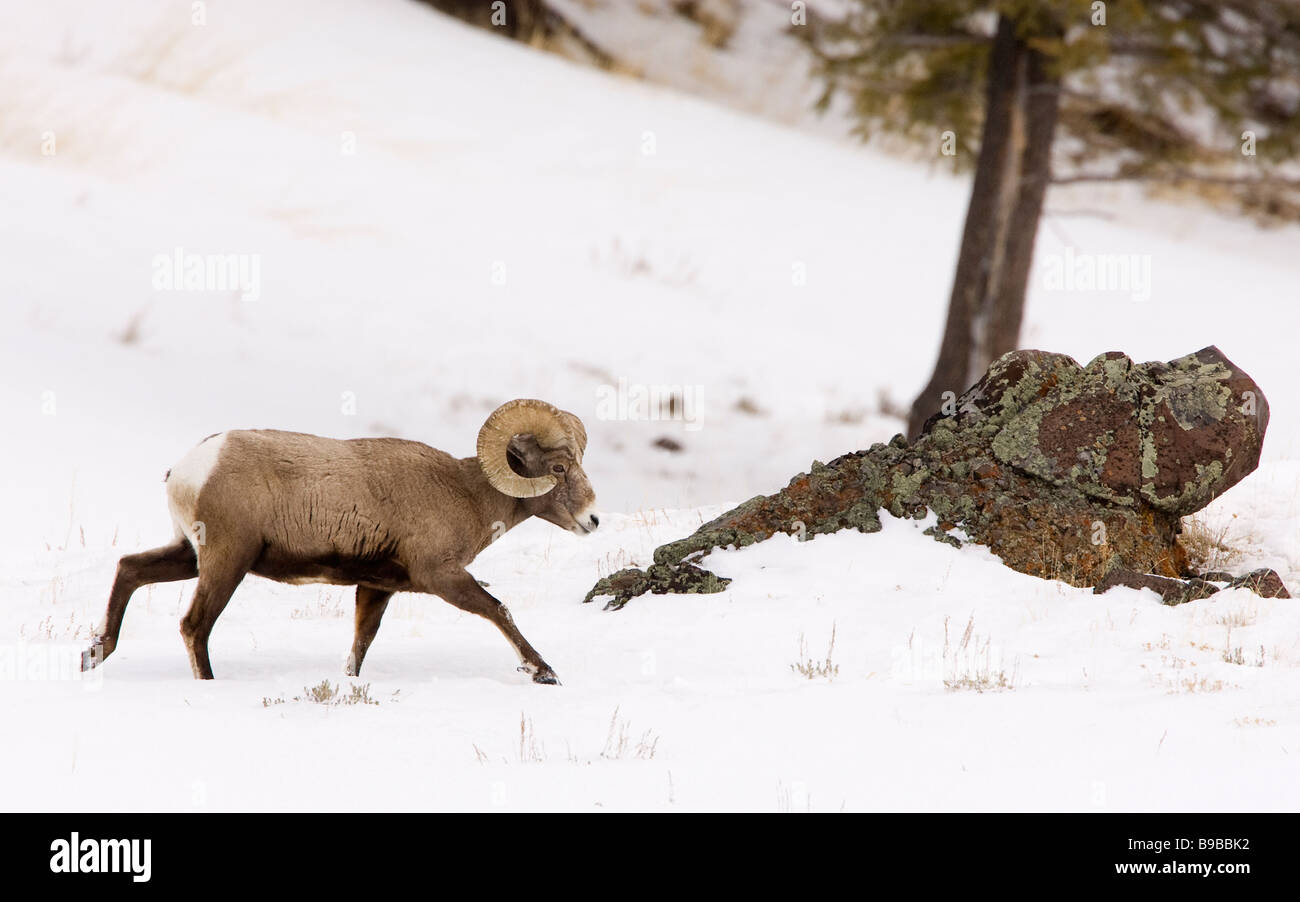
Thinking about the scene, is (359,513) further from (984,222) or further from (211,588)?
(984,222)

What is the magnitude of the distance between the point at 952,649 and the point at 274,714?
335 cm

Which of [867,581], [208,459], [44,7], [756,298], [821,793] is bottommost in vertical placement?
[821,793]

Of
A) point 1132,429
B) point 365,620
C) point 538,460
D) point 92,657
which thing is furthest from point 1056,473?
point 92,657

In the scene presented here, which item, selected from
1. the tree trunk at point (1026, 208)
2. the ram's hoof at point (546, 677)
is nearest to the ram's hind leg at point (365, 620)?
the ram's hoof at point (546, 677)

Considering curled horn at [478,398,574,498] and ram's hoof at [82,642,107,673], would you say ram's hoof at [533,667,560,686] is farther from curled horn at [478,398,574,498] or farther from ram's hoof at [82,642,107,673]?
ram's hoof at [82,642,107,673]

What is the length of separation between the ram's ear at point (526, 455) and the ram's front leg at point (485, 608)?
0.63 meters

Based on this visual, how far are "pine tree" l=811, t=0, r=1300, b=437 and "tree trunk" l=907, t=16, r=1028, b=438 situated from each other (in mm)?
13

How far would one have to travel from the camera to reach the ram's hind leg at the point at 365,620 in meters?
7.38

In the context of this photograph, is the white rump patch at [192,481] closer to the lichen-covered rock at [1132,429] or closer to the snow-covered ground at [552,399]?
the snow-covered ground at [552,399]

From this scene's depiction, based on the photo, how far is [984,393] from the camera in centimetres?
952

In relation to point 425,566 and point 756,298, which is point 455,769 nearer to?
point 425,566

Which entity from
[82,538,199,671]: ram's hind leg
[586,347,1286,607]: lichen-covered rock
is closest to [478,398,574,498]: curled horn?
[82,538,199,671]: ram's hind leg

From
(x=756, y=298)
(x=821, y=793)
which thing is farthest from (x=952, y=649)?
(x=756, y=298)

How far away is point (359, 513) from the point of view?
705 cm
